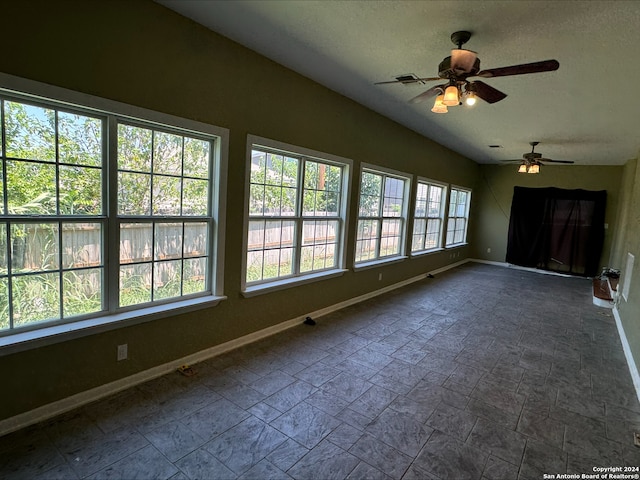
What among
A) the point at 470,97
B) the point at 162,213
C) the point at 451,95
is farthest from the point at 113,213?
the point at 470,97

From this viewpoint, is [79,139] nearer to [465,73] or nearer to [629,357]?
[465,73]

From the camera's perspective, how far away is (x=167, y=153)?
277 centimetres

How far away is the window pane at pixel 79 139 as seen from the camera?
221 cm

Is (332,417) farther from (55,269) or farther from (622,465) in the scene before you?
(55,269)

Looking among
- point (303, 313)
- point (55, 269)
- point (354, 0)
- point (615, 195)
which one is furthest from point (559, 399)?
point (615, 195)

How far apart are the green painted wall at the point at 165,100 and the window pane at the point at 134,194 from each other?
0.55 meters

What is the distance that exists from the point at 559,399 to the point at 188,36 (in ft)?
13.8

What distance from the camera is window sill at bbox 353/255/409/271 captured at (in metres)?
5.14

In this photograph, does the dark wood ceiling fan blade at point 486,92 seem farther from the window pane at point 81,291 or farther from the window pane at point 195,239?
the window pane at point 81,291

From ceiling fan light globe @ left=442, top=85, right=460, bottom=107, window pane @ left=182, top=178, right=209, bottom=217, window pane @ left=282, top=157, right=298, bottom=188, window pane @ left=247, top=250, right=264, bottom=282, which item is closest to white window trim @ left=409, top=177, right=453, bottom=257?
window pane @ left=282, top=157, right=298, bottom=188

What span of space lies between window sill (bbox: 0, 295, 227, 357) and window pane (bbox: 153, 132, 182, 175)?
1.12 metres

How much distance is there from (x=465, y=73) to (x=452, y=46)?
0.52 m

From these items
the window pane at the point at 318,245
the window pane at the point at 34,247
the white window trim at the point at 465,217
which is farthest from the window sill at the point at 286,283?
the white window trim at the point at 465,217

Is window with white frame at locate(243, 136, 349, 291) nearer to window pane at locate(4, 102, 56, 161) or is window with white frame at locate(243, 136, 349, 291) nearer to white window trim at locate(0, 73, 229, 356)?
white window trim at locate(0, 73, 229, 356)
